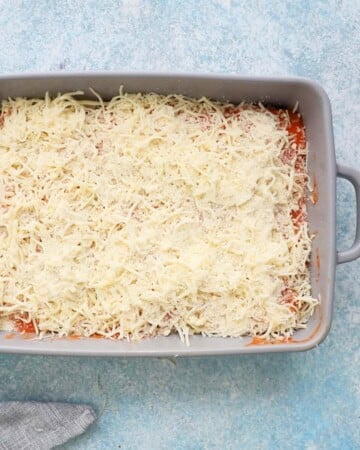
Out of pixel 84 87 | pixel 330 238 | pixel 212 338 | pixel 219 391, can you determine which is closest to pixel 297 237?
pixel 330 238

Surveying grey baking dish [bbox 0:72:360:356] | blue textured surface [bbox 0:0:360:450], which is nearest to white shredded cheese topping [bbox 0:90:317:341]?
grey baking dish [bbox 0:72:360:356]

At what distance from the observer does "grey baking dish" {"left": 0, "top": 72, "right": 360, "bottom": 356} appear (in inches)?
61.5

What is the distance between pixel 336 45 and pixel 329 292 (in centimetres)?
73

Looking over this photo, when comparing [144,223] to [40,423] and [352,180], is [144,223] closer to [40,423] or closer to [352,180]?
[352,180]

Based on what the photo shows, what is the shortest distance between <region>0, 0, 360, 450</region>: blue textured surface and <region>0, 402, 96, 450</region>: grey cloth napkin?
0.12 feet

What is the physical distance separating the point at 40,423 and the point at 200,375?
0.47 m

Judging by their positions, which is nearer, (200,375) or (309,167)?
(309,167)

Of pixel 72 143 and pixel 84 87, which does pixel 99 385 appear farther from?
pixel 84 87

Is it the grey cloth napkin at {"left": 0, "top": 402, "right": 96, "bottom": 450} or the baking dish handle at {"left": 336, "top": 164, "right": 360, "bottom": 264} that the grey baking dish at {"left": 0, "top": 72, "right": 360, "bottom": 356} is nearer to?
the baking dish handle at {"left": 336, "top": 164, "right": 360, "bottom": 264}

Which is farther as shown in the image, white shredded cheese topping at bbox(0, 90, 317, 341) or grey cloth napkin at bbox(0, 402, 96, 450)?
grey cloth napkin at bbox(0, 402, 96, 450)

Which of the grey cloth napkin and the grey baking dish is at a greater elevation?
the grey baking dish

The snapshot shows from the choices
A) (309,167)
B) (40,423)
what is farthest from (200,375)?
(309,167)

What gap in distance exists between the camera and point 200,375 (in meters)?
1.84

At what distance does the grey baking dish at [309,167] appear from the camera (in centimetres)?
156
